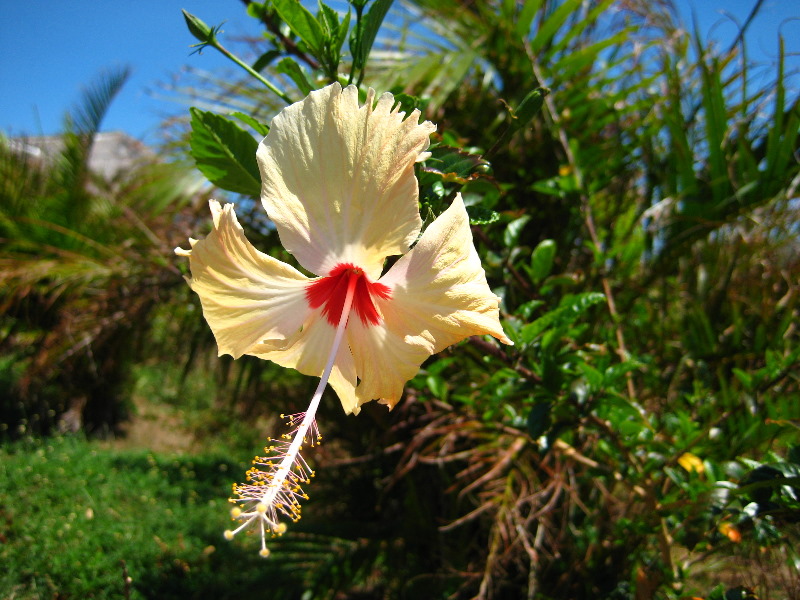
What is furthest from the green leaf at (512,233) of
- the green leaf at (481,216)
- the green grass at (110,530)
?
the green grass at (110,530)

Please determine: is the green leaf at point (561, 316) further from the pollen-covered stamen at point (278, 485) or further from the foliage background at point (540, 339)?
the pollen-covered stamen at point (278, 485)

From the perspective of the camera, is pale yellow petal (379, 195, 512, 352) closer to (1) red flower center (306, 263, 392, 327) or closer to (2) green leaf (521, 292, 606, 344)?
(1) red flower center (306, 263, 392, 327)

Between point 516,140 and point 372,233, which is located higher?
point 516,140

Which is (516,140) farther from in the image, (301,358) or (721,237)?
(301,358)

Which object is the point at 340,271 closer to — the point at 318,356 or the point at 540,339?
the point at 318,356

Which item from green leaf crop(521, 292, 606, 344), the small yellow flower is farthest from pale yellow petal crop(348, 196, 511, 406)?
the small yellow flower

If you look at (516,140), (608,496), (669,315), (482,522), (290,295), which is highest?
(516,140)

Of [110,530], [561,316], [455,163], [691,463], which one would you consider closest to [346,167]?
[455,163]

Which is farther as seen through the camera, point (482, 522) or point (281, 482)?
point (482, 522)

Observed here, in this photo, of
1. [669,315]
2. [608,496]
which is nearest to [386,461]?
[608,496]
